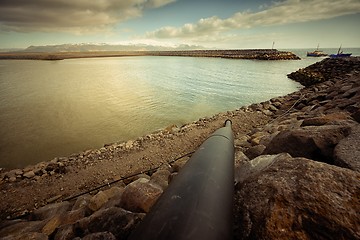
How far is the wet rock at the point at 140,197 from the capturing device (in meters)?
3.28

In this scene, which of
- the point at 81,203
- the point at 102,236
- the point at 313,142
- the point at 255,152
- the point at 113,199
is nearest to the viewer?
the point at 102,236

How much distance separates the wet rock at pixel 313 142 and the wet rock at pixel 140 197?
9.24 feet

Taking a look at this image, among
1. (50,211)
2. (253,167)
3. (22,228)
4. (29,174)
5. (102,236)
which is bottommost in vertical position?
(29,174)

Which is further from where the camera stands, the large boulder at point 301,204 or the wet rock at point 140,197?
the wet rock at point 140,197

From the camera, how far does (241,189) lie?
2646 mm

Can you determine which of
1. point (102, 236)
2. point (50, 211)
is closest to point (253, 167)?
point (102, 236)

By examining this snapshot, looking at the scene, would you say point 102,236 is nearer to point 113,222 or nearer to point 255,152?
point 113,222

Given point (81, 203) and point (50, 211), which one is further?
point (81, 203)

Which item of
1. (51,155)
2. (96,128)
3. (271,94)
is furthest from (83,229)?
(271,94)

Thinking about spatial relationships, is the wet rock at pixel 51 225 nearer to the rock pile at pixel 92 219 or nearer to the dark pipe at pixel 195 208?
the rock pile at pixel 92 219

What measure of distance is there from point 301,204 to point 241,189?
786 mm

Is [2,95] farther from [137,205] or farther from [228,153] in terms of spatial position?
[228,153]

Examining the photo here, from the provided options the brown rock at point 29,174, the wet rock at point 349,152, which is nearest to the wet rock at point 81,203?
the brown rock at point 29,174

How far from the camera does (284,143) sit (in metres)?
3.91
